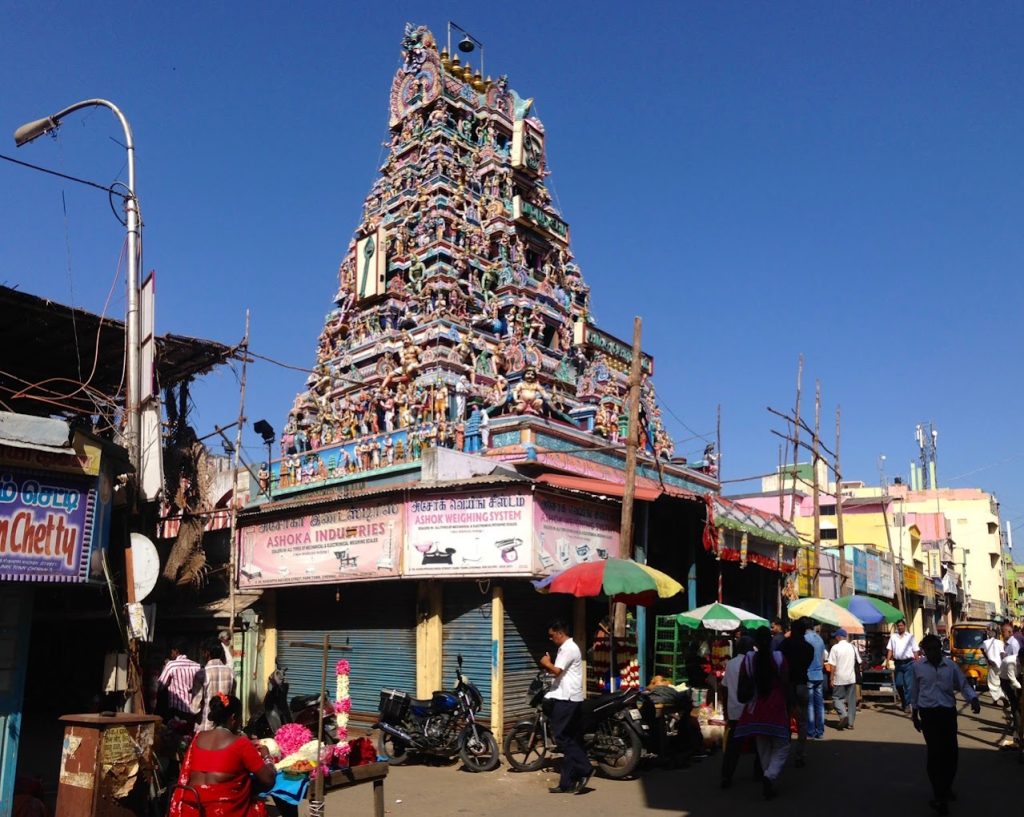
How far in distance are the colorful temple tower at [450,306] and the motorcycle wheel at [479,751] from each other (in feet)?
35.2

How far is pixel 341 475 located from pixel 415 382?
485cm

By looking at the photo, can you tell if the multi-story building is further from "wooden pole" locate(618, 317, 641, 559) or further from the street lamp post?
the street lamp post

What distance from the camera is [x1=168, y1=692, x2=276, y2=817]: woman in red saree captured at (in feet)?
18.6

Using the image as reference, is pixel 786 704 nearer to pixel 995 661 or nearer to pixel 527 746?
pixel 527 746

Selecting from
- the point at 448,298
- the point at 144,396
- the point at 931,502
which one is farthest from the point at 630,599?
the point at 931,502

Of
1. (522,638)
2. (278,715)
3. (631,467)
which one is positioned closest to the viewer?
(278,715)

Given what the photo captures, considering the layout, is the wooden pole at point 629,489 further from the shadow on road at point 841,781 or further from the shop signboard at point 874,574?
the shop signboard at point 874,574

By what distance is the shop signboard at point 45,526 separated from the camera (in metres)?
7.49

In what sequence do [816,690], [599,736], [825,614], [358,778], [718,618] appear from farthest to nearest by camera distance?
[825,614], [718,618], [816,690], [599,736], [358,778]

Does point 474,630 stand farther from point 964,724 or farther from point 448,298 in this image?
point 448,298

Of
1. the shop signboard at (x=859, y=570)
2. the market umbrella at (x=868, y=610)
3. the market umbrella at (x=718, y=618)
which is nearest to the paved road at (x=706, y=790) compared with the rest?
the market umbrella at (x=718, y=618)

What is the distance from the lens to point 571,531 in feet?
45.3

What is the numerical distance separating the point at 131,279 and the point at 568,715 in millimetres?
6939

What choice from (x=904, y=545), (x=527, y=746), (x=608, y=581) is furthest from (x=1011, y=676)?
(x=904, y=545)
